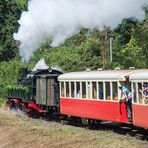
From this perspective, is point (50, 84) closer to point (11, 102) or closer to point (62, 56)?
point (11, 102)

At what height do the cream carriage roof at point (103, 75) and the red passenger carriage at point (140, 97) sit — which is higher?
the cream carriage roof at point (103, 75)

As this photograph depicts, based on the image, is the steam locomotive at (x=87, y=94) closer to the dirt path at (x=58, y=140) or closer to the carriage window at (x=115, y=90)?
the carriage window at (x=115, y=90)

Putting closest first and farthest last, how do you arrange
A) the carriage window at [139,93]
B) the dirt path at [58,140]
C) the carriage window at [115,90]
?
1. the dirt path at [58,140]
2. the carriage window at [139,93]
3. the carriage window at [115,90]

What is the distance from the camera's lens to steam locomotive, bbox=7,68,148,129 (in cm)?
1671

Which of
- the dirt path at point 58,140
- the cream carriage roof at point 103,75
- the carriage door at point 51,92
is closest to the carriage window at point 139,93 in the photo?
the dirt path at point 58,140

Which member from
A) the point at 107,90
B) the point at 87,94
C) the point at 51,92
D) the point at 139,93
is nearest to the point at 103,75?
the point at 107,90

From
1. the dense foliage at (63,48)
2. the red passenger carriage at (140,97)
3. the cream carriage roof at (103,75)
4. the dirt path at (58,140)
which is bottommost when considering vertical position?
the dirt path at (58,140)

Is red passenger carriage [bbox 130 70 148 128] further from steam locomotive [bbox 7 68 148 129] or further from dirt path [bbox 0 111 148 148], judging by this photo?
dirt path [bbox 0 111 148 148]

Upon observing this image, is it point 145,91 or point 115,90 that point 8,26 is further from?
point 145,91

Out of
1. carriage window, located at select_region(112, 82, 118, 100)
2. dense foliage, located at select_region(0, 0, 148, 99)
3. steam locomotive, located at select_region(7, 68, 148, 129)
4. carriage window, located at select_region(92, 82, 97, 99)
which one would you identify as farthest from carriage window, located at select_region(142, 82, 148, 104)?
dense foliage, located at select_region(0, 0, 148, 99)

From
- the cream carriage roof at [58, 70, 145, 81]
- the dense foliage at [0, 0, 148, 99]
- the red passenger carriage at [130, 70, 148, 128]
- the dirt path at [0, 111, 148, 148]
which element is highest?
the dense foliage at [0, 0, 148, 99]

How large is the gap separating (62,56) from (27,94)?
25155 millimetres

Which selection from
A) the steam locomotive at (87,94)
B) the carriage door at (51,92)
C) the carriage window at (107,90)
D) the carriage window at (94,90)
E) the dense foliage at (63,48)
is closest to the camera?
the steam locomotive at (87,94)

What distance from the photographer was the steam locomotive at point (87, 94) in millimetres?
16708
